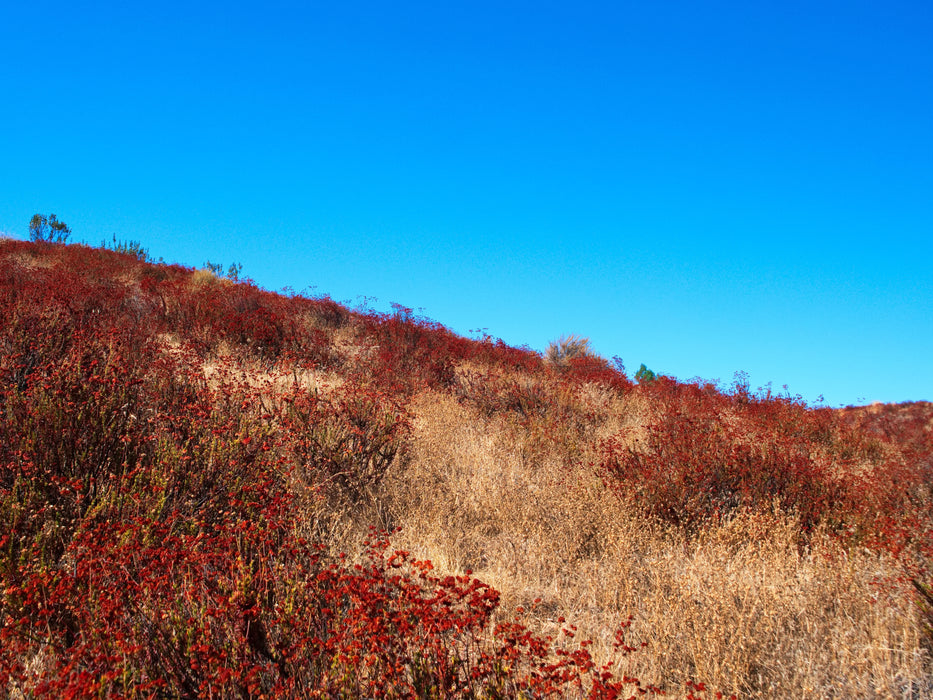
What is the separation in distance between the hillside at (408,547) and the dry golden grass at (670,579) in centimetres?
2

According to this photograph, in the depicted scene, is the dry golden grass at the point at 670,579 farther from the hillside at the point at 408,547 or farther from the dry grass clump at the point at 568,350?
the dry grass clump at the point at 568,350

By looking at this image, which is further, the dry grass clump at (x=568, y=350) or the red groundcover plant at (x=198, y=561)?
the dry grass clump at (x=568, y=350)

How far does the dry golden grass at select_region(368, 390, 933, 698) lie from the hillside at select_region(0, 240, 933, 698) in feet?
0.07

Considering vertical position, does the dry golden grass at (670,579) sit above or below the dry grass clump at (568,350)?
below

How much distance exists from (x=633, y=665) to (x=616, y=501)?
216 centimetres

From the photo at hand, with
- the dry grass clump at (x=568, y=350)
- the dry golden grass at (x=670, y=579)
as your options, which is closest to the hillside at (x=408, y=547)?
the dry golden grass at (x=670, y=579)

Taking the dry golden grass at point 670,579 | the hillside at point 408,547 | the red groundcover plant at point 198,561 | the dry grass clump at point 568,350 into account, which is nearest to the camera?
the red groundcover plant at point 198,561

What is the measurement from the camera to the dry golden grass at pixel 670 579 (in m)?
2.79

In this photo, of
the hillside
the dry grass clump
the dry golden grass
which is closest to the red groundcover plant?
the hillside

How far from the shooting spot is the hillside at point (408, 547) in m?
2.23

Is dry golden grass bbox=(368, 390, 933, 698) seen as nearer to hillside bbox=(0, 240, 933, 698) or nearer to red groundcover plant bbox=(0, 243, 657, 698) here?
hillside bbox=(0, 240, 933, 698)

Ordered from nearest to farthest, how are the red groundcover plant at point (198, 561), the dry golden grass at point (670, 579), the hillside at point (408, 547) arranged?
the red groundcover plant at point (198, 561)
the hillside at point (408, 547)
the dry golden grass at point (670, 579)

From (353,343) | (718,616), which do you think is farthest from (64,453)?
(353,343)

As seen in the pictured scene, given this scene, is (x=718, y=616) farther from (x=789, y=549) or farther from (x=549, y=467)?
(x=549, y=467)
